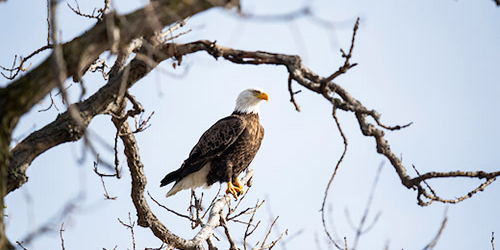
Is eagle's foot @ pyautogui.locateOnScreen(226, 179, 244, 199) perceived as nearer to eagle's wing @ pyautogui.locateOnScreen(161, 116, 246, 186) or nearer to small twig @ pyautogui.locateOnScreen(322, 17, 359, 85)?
eagle's wing @ pyautogui.locateOnScreen(161, 116, 246, 186)

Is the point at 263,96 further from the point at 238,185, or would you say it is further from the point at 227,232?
→ the point at 227,232

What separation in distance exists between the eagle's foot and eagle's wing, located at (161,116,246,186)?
430 mm

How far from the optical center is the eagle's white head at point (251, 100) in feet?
26.1

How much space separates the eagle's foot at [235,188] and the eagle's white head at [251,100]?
99 cm

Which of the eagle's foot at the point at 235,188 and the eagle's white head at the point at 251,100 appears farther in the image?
the eagle's white head at the point at 251,100

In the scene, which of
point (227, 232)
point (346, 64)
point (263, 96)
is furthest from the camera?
point (263, 96)

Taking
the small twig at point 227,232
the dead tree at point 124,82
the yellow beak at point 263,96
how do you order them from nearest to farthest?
the dead tree at point 124,82 → the small twig at point 227,232 → the yellow beak at point 263,96

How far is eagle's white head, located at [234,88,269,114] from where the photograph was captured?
7.96 meters

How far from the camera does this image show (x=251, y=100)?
8.00 m

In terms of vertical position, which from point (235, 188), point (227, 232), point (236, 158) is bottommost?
point (227, 232)

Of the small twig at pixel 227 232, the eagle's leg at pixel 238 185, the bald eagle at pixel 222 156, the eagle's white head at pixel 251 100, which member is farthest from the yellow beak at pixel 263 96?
the small twig at pixel 227 232

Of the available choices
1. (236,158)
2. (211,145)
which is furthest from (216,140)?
(236,158)

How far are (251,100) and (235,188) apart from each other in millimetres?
1257

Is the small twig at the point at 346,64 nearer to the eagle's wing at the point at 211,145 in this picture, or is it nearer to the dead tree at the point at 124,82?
the dead tree at the point at 124,82
